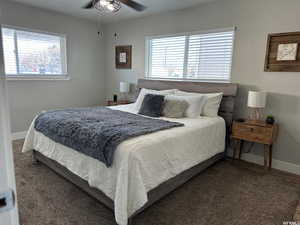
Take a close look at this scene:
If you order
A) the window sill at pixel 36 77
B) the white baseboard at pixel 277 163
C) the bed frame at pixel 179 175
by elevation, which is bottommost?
the white baseboard at pixel 277 163

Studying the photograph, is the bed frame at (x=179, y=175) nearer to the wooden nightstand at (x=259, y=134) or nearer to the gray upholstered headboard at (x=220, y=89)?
the gray upholstered headboard at (x=220, y=89)

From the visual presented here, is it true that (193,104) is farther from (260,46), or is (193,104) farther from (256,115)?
(260,46)

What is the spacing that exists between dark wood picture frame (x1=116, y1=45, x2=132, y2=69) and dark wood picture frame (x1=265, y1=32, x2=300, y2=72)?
291cm

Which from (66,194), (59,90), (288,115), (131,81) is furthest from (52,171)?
(288,115)

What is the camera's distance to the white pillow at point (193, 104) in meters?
3.17

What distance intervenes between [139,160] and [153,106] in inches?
59.3

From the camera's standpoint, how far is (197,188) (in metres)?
2.51

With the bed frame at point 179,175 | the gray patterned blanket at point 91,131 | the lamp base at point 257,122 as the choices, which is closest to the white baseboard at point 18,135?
the bed frame at point 179,175

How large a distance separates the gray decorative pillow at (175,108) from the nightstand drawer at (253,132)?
32.3 inches

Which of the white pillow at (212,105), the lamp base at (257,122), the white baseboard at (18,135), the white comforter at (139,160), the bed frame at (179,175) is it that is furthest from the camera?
the white baseboard at (18,135)

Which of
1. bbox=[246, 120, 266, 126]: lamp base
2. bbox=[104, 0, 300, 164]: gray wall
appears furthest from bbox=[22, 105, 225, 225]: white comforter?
bbox=[104, 0, 300, 164]: gray wall

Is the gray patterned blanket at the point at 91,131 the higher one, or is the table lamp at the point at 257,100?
the table lamp at the point at 257,100

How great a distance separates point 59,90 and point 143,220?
368 centimetres

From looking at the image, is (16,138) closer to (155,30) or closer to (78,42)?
(78,42)
